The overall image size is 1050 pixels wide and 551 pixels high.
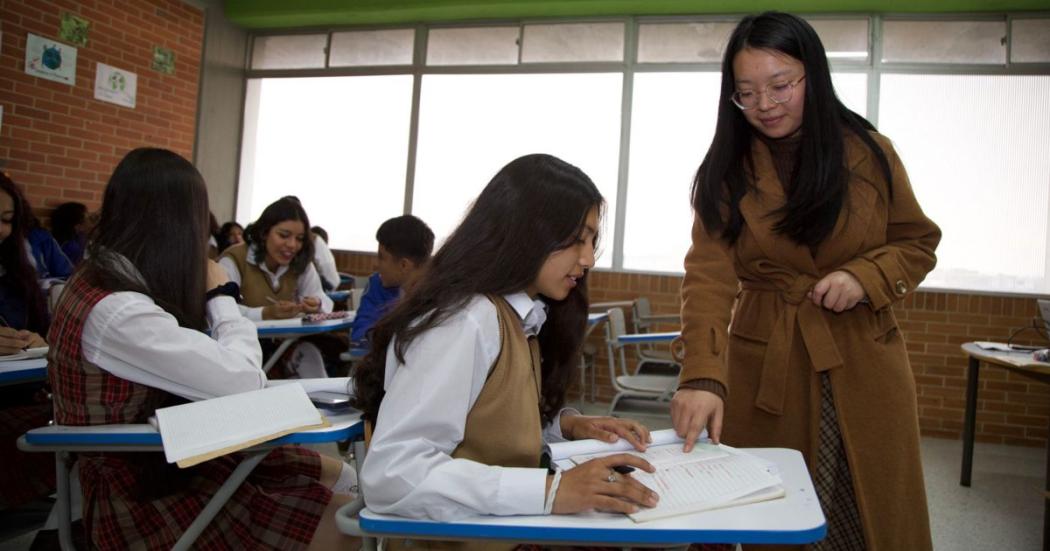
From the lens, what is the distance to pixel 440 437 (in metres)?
0.97

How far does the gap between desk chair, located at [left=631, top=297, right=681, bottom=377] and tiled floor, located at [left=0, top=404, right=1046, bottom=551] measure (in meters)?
0.40

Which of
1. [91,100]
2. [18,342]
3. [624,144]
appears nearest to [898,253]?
[18,342]

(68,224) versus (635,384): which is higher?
(68,224)

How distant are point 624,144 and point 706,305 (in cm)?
443

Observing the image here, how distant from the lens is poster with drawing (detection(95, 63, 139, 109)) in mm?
5391

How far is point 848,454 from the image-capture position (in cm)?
117

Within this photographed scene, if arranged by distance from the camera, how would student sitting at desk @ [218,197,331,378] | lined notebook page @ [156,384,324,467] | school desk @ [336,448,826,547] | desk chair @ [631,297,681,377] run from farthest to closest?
desk chair @ [631,297,681,377] < student sitting at desk @ [218,197,331,378] < lined notebook page @ [156,384,324,467] < school desk @ [336,448,826,547]

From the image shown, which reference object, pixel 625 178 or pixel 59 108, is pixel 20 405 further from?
pixel 625 178

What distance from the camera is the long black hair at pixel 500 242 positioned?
1101mm

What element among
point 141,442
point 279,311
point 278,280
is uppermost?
point 278,280

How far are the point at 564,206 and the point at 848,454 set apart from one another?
0.61 metres

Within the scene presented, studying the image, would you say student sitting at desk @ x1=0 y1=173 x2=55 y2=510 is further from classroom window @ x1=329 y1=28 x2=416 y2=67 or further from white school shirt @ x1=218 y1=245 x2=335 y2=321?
classroom window @ x1=329 y1=28 x2=416 y2=67

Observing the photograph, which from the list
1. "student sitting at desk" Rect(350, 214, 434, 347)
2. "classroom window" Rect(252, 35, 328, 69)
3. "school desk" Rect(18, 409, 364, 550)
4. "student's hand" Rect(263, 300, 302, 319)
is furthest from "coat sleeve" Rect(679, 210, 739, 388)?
"classroom window" Rect(252, 35, 328, 69)

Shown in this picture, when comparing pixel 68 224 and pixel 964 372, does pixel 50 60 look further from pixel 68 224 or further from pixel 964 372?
pixel 964 372
